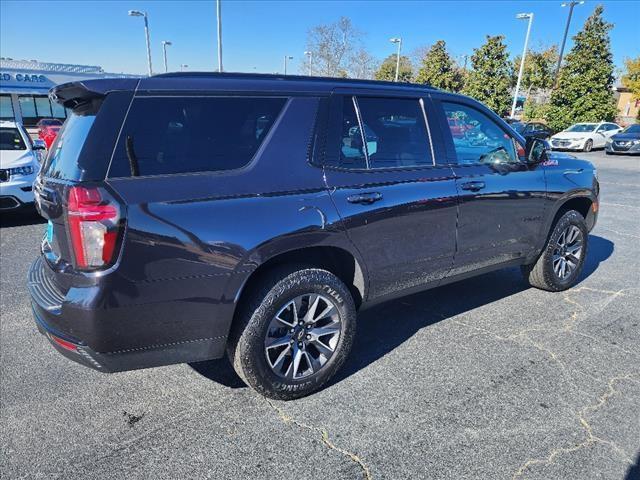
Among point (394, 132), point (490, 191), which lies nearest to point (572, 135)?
point (490, 191)

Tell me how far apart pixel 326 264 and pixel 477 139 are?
1.85 metres

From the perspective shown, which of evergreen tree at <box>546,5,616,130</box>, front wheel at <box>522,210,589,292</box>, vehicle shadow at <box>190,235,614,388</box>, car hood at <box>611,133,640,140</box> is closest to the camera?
vehicle shadow at <box>190,235,614,388</box>

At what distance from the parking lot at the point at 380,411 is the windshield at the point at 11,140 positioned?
17.0ft

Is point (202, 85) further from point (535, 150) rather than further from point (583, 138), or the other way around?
point (583, 138)

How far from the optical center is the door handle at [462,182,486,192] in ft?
11.6

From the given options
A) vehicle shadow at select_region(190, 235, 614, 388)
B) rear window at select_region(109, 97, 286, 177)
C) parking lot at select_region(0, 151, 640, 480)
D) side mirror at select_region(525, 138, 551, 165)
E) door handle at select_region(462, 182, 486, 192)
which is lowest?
vehicle shadow at select_region(190, 235, 614, 388)

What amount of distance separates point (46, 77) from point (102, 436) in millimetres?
44877

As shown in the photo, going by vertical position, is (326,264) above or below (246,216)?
below

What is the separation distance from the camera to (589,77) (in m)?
29.2

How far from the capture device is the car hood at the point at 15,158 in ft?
24.1

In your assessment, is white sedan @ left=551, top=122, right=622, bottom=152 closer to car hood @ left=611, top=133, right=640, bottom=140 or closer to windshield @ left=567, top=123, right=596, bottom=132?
windshield @ left=567, top=123, right=596, bottom=132

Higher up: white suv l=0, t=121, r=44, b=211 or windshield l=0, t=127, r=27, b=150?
windshield l=0, t=127, r=27, b=150

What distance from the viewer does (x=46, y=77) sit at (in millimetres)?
38812

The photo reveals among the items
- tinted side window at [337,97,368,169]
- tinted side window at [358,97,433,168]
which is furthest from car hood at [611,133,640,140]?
tinted side window at [337,97,368,169]
